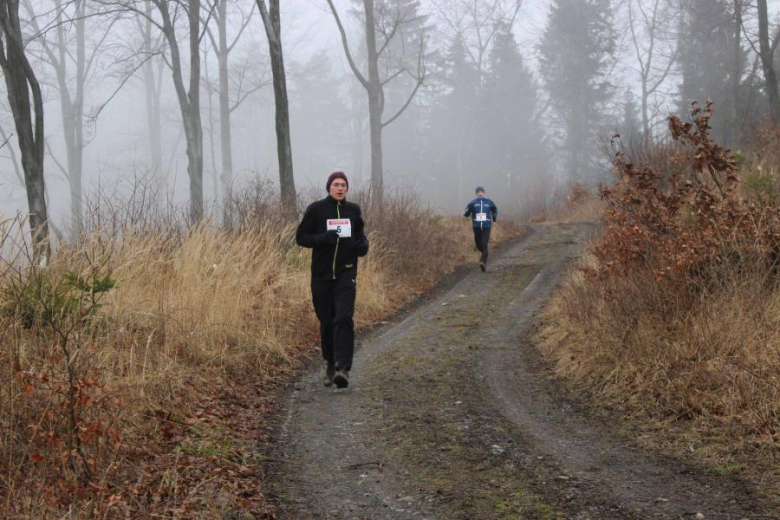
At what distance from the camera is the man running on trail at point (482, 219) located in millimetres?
16983

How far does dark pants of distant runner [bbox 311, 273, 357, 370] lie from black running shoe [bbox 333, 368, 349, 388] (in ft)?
0.14

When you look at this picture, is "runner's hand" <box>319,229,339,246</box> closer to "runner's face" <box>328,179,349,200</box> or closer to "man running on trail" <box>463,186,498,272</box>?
"runner's face" <box>328,179,349,200</box>

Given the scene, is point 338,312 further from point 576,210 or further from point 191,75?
point 576,210

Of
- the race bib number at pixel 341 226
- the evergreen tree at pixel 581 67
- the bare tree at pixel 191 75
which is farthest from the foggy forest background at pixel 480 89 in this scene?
the race bib number at pixel 341 226

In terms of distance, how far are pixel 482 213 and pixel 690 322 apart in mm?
10427

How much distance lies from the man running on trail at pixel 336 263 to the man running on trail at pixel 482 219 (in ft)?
31.7

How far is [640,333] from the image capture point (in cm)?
702

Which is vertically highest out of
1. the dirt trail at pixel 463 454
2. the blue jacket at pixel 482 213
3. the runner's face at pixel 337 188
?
the runner's face at pixel 337 188

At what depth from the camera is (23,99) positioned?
10977 mm

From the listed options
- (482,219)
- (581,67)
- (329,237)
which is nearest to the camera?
(329,237)

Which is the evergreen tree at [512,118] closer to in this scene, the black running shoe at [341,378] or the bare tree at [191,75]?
the bare tree at [191,75]

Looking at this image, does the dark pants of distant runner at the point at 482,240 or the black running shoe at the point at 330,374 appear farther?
the dark pants of distant runner at the point at 482,240

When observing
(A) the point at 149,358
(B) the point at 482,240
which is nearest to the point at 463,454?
(A) the point at 149,358

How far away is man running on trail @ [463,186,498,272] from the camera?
17.0 m
